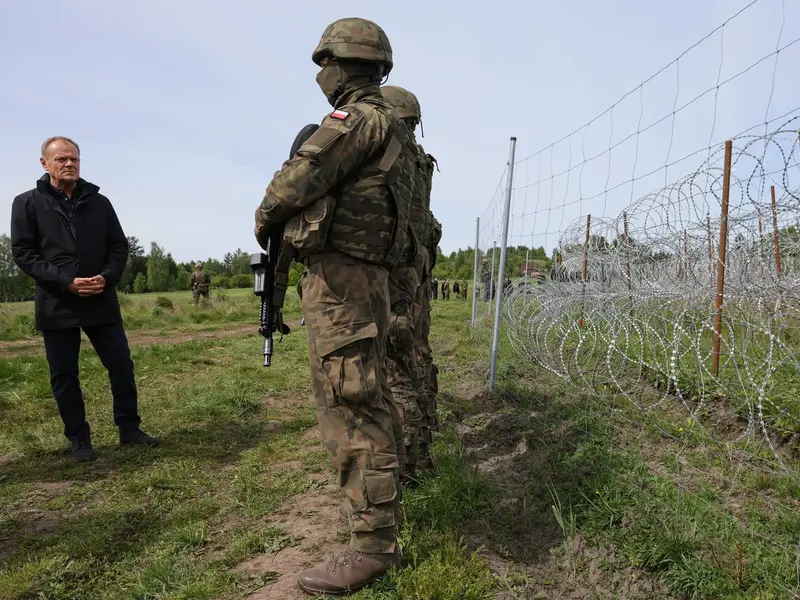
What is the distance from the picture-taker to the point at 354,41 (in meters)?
2.07

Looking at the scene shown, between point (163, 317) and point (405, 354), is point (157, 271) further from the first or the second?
point (405, 354)

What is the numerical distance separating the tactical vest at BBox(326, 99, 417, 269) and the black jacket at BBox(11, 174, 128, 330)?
86.1 inches

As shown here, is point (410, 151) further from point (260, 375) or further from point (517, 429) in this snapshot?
point (260, 375)

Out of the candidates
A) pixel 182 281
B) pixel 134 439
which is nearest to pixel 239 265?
pixel 182 281

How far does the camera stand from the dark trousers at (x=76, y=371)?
11.2 ft

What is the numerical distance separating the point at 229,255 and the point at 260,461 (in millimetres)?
55956

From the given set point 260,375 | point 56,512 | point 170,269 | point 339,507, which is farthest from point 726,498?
point 170,269

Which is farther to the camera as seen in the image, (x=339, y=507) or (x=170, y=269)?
(x=170, y=269)

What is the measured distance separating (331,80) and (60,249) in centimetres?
224

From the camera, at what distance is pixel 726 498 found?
2791 mm

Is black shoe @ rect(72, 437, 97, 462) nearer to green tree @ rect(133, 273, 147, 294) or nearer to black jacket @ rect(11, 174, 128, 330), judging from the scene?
black jacket @ rect(11, 174, 128, 330)

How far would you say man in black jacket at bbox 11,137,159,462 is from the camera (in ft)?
11.0

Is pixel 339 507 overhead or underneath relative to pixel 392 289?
underneath

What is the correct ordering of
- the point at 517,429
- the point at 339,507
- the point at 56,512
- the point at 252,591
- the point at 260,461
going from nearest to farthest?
the point at 252,591 < the point at 339,507 < the point at 56,512 < the point at 260,461 < the point at 517,429
